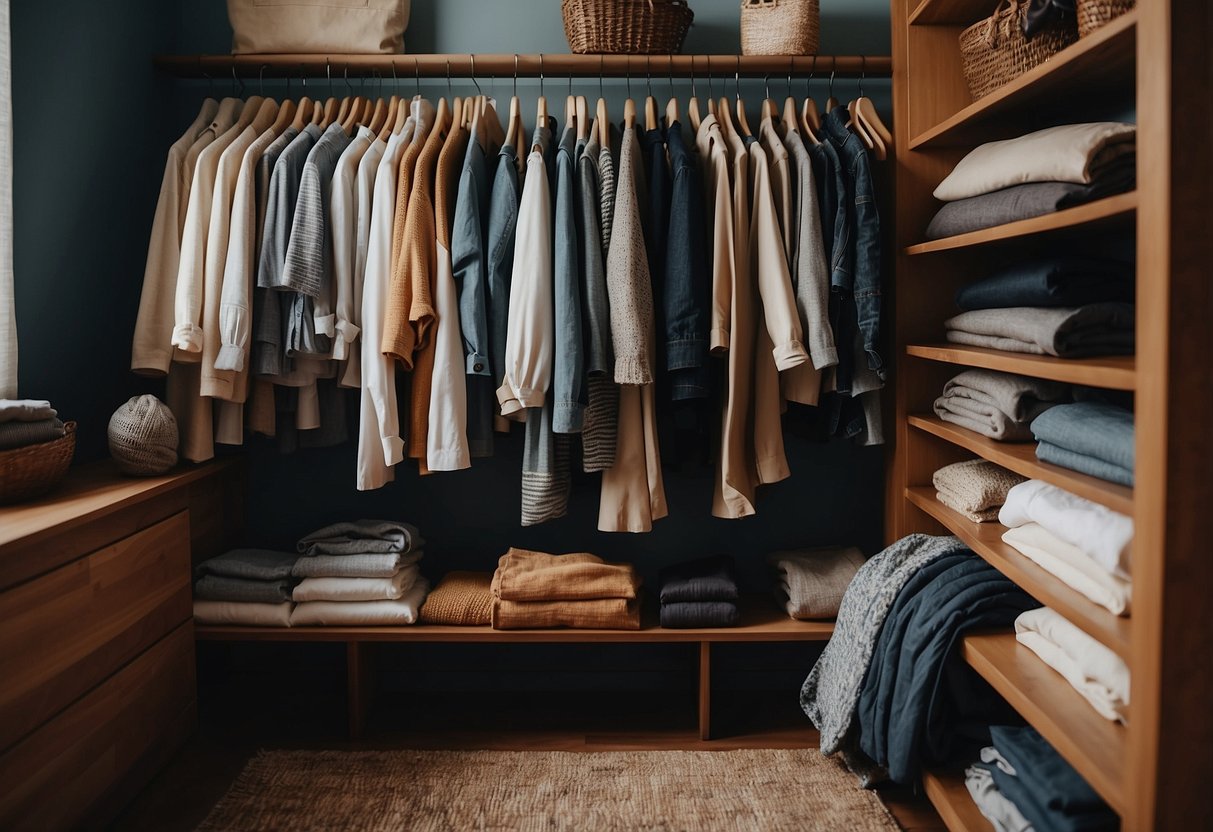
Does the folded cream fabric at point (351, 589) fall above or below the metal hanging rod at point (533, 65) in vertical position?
below

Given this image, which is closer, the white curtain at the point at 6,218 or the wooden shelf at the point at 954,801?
the wooden shelf at the point at 954,801

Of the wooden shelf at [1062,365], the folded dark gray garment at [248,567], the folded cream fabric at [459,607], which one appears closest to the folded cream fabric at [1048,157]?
the wooden shelf at [1062,365]

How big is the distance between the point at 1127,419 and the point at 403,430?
1.68 metres

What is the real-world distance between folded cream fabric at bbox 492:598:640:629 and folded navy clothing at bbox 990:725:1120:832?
3.12 ft

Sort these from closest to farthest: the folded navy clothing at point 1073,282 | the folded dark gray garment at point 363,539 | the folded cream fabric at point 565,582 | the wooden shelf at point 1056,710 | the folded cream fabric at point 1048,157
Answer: the wooden shelf at point 1056,710, the folded cream fabric at point 1048,157, the folded navy clothing at point 1073,282, the folded cream fabric at point 565,582, the folded dark gray garment at point 363,539

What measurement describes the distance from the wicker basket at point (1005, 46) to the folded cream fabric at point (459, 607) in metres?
1.78

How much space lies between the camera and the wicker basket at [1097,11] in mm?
1537

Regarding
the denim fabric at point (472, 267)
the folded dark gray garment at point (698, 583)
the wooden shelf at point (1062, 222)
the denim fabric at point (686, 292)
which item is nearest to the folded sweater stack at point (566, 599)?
the folded dark gray garment at point (698, 583)

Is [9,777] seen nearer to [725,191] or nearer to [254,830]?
[254,830]

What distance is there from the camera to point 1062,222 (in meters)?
1.59

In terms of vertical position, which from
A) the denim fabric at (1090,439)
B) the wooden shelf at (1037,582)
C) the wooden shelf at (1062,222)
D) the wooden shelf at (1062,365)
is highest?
the wooden shelf at (1062,222)

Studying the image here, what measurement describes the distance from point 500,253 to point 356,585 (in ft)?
3.15

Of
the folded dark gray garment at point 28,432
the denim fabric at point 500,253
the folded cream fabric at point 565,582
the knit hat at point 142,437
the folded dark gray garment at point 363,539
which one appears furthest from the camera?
the folded dark gray garment at point 363,539

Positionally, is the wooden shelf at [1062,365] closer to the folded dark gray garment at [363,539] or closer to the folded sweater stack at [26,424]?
the folded dark gray garment at [363,539]
